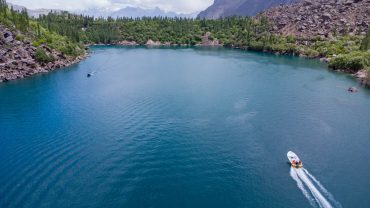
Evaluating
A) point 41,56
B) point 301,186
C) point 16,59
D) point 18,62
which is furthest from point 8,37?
point 301,186

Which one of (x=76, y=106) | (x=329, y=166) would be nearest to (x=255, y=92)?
(x=329, y=166)

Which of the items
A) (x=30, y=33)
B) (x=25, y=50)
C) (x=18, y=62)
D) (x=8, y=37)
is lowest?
(x=18, y=62)

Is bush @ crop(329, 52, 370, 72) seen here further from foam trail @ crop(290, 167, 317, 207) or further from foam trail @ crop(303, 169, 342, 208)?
foam trail @ crop(290, 167, 317, 207)

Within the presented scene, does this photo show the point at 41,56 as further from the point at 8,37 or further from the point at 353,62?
the point at 353,62

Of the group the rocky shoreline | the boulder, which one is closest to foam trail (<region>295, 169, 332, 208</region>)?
the rocky shoreline

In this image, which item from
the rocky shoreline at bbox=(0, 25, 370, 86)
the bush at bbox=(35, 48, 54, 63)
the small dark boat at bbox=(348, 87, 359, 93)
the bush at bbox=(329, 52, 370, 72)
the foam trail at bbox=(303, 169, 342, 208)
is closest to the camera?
the foam trail at bbox=(303, 169, 342, 208)

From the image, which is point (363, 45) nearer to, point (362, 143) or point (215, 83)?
point (215, 83)

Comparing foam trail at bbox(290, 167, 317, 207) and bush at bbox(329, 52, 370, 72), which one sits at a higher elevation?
bush at bbox(329, 52, 370, 72)
